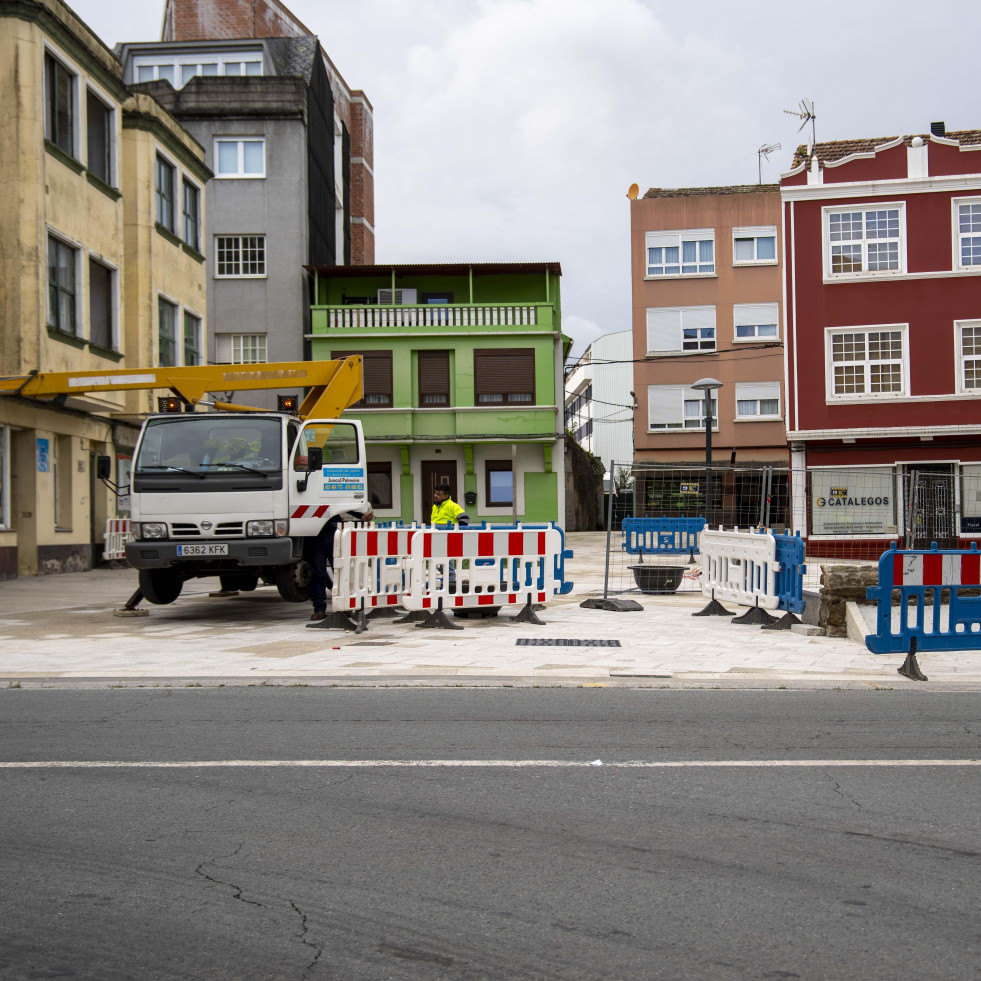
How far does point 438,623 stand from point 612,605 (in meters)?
3.04

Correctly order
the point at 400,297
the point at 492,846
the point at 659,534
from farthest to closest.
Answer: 1. the point at 400,297
2. the point at 659,534
3. the point at 492,846

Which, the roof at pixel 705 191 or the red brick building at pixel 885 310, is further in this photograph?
the roof at pixel 705 191

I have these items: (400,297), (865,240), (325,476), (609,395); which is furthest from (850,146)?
(609,395)

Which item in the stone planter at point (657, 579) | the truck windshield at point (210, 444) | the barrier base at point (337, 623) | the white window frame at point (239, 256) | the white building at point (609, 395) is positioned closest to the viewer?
the barrier base at point (337, 623)

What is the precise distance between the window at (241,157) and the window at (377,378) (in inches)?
268

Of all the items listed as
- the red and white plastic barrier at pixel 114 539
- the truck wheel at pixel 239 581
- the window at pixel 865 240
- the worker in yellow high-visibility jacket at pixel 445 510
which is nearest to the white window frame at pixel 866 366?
the window at pixel 865 240

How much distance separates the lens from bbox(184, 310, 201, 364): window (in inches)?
1177

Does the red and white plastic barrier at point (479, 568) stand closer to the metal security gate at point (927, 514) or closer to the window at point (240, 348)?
the metal security gate at point (927, 514)

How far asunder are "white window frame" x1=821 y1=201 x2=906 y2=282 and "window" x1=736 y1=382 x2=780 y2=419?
11532 mm

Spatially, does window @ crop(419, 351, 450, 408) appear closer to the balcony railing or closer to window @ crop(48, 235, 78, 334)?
the balcony railing

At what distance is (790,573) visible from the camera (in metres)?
12.7

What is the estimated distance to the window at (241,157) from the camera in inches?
1517

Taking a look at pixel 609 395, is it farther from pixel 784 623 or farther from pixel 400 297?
pixel 784 623

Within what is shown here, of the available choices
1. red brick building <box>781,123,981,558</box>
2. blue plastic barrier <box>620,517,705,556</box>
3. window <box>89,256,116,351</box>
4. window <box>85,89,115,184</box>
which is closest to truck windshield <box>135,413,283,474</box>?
window <box>89,256,116,351</box>
